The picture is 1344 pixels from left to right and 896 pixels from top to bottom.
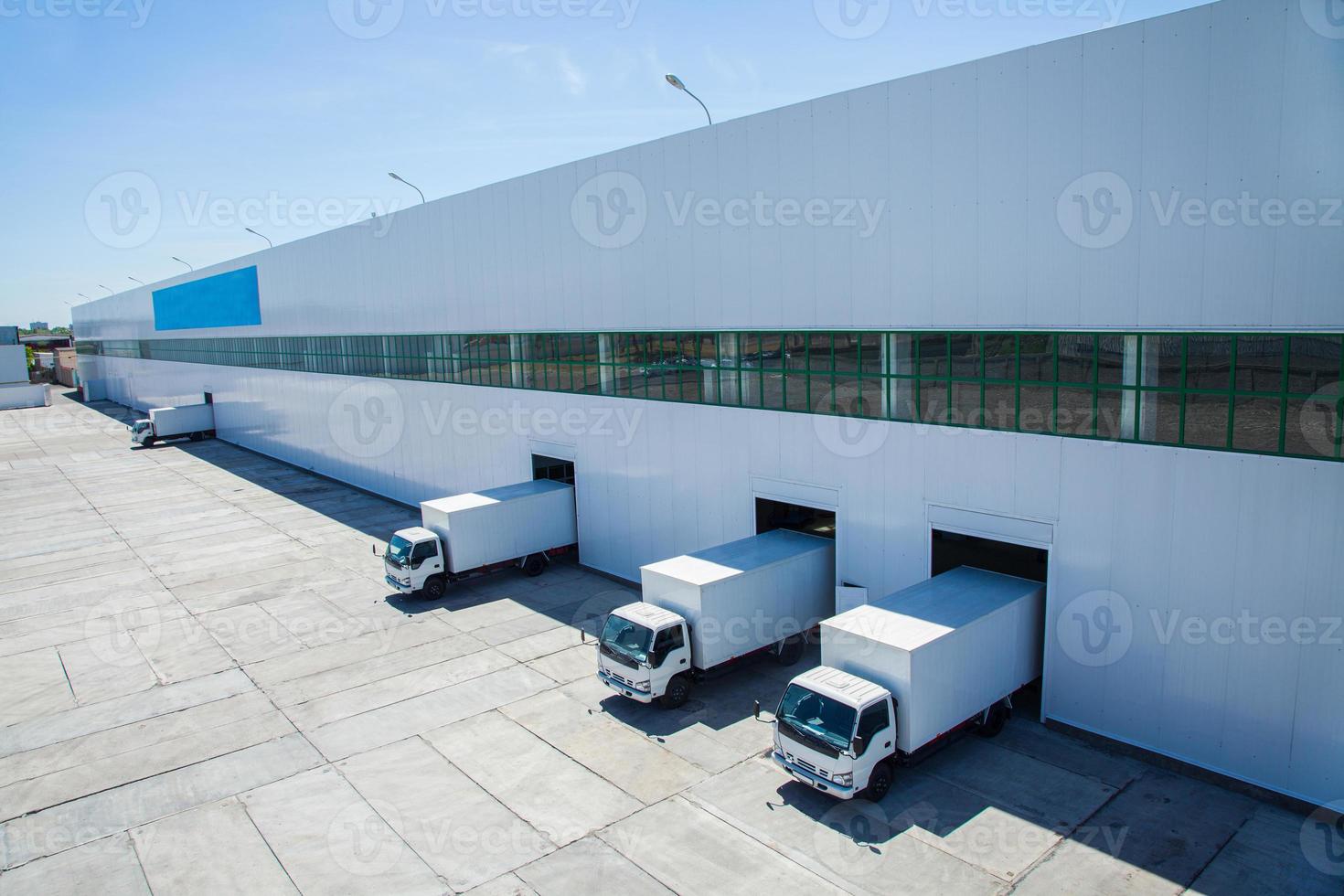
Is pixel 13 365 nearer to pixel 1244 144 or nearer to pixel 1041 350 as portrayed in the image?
pixel 1041 350

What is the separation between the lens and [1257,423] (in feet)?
33.3

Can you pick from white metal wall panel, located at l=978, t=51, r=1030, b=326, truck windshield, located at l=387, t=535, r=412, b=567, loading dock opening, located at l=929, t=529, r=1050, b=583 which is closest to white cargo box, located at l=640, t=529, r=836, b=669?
loading dock opening, located at l=929, t=529, r=1050, b=583

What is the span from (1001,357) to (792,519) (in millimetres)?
6499

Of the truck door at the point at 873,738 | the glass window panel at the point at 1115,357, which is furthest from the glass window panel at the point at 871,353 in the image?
the truck door at the point at 873,738

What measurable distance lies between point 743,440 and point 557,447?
6718mm

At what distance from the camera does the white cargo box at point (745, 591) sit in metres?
13.2

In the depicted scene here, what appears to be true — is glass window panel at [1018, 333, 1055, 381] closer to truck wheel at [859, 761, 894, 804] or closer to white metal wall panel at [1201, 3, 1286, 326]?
white metal wall panel at [1201, 3, 1286, 326]

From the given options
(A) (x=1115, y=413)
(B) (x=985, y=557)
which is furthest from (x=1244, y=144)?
(B) (x=985, y=557)

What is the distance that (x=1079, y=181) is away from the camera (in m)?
11.3

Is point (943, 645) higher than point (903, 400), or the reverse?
point (903, 400)

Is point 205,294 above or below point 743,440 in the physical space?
above

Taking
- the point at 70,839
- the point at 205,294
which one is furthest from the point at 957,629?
the point at 205,294

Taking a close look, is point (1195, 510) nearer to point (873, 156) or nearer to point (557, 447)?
point (873, 156)

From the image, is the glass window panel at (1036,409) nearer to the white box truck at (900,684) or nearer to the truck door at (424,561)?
the white box truck at (900,684)
